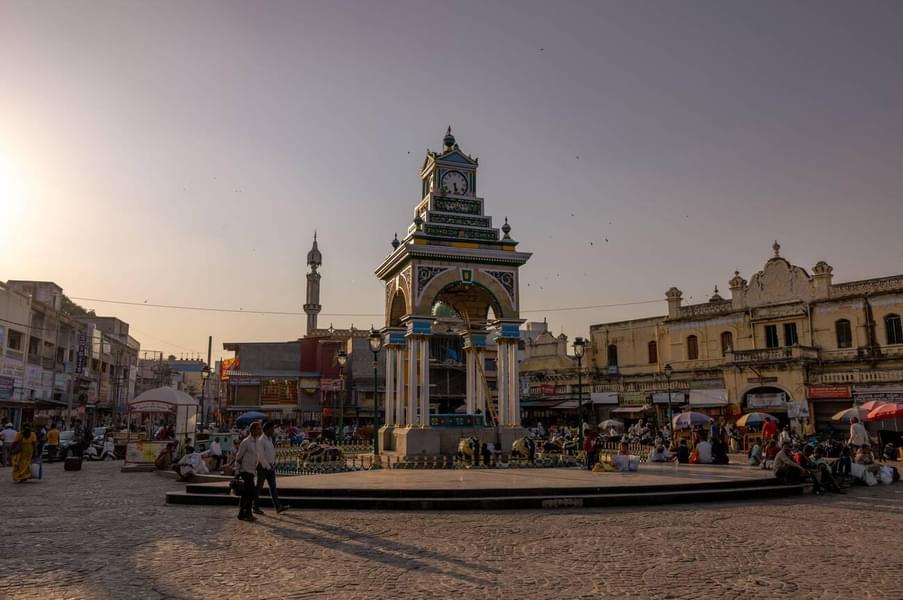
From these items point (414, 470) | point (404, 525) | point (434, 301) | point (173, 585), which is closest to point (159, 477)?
point (414, 470)

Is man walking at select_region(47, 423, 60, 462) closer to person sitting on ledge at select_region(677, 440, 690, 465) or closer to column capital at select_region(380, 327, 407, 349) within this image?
column capital at select_region(380, 327, 407, 349)

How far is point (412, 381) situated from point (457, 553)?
43.4 feet

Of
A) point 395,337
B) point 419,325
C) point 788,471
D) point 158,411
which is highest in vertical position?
point 419,325

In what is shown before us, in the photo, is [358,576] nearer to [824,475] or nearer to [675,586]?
[675,586]

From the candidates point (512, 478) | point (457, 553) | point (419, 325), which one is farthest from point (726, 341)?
point (457, 553)

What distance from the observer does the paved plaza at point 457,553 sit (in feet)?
21.7

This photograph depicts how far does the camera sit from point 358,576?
7090 mm

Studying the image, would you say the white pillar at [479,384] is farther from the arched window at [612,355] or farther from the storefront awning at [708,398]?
the arched window at [612,355]

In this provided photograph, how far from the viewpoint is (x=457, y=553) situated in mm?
8305

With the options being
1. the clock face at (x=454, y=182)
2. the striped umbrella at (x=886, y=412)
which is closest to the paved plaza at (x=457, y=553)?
the striped umbrella at (x=886, y=412)

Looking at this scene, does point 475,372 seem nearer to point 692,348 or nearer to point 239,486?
point 239,486

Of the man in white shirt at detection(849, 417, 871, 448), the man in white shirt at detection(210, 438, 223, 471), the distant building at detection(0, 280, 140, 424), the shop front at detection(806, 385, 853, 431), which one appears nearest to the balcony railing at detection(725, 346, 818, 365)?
the shop front at detection(806, 385, 853, 431)

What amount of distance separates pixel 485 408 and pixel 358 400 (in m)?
32.1

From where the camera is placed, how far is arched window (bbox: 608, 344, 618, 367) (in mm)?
46844
